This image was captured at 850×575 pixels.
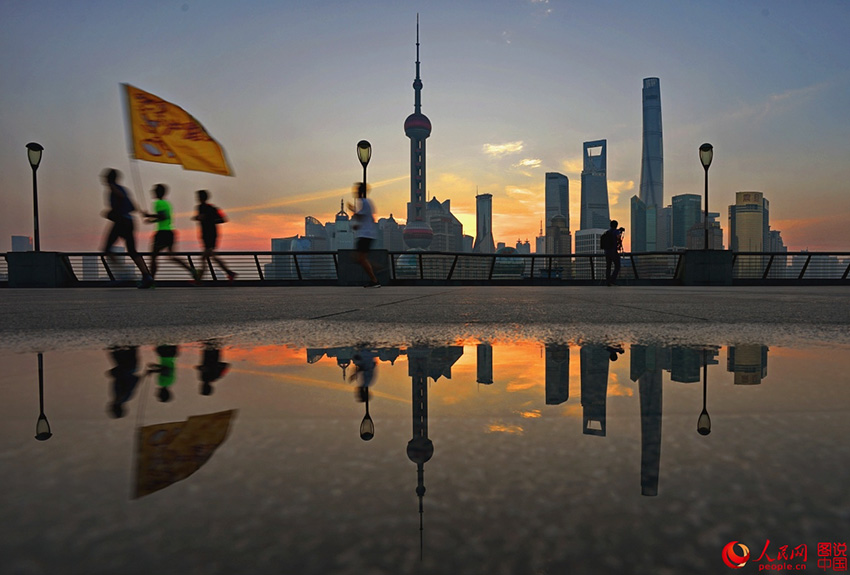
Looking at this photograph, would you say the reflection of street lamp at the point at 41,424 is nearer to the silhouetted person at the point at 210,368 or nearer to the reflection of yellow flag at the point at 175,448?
→ the reflection of yellow flag at the point at 175,448

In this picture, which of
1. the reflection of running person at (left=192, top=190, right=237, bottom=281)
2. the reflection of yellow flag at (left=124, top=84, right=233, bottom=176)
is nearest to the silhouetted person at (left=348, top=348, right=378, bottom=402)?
the reflection of running person at (left=192, top=190, right=237, bottom=281)

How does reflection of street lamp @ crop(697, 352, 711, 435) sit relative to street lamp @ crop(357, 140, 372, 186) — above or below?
below

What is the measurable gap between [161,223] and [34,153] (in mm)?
10824

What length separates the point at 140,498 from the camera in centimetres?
82

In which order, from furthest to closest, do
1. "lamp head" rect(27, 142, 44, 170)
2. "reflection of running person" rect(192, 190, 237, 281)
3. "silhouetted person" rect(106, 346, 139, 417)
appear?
"lamp head" rect(27, 142, 44, 170), "reflection of running person" rect(192, 190, 237, 281), "silhouetted person" rect(106, 346, 139, 417)

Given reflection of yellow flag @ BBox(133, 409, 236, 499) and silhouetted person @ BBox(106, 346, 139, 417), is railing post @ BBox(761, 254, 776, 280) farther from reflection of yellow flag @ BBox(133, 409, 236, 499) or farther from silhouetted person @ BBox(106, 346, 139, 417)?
reflection of yellow flag @ BBox(133, 409, 236, 499)

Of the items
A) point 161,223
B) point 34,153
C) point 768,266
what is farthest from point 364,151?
point 768,266

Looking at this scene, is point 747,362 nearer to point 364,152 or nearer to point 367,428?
point 367,428

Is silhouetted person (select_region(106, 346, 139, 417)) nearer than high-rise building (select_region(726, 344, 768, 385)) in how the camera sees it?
Yes

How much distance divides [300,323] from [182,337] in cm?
97

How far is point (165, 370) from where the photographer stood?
6.69 ft

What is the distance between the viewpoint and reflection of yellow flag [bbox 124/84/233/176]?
38.1 feet

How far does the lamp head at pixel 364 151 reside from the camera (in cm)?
1639

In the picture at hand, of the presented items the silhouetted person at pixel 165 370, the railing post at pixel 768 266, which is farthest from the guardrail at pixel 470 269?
the silhouetted person at pixel 165 370
